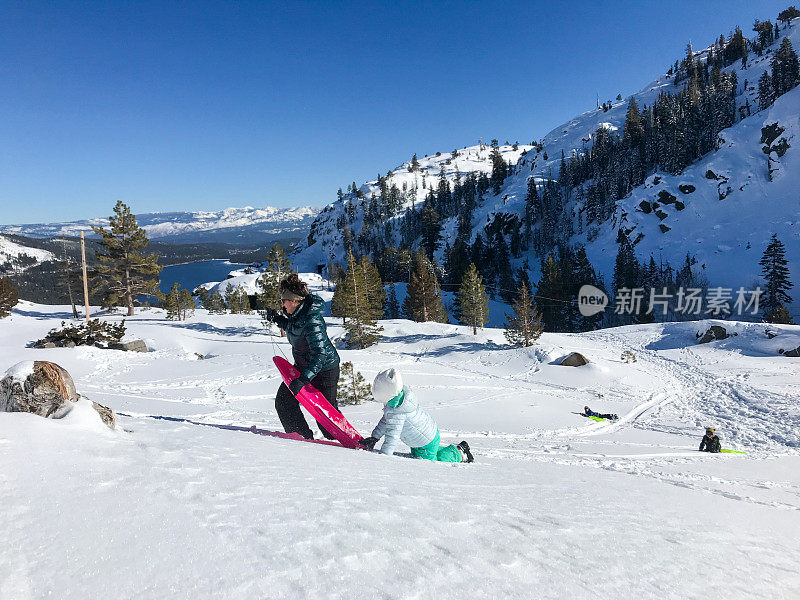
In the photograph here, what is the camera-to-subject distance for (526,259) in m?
98.4

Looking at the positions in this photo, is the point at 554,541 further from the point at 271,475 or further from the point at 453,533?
the point at 271,475

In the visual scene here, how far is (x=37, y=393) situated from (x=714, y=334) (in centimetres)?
4182

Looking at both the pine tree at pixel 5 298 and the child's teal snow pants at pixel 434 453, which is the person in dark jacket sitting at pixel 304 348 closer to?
the child's teal snow pants at pixel 434 453

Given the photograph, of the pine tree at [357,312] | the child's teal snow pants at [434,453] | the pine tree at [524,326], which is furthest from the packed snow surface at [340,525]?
the pine tree at [357,312]

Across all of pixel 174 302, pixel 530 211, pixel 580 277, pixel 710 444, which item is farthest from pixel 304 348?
pixel 530 211

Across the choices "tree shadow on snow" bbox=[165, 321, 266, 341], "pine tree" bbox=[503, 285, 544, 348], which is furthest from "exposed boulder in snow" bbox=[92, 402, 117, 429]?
"tree shadow on snow" bbox=[165, 321, 266, 341]

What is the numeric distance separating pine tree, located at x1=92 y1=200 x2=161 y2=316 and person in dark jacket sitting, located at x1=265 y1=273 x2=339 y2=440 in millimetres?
31365

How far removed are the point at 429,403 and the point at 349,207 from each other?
163465mm

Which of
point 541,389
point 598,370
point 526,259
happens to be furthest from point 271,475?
point 526,259

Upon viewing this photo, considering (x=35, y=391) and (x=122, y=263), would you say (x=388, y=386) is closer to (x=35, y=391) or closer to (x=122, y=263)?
(x=35, y=391)

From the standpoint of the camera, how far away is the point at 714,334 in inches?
1276

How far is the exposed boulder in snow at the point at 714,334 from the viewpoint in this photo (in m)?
32.1

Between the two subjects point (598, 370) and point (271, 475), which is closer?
point (271, 475)

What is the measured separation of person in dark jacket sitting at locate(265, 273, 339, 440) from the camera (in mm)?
4914
